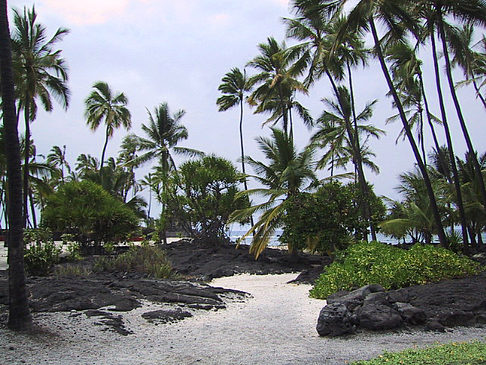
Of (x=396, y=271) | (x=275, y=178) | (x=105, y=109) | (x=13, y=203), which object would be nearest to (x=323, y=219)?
(x=275, y=178)

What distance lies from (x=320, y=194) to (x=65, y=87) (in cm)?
1384

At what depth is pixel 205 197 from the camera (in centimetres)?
2212

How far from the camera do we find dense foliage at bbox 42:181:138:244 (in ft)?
69.6

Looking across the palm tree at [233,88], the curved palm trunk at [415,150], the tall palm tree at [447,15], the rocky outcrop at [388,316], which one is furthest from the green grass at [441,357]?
the palm tree at [233,88]

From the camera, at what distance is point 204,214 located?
22.2 m

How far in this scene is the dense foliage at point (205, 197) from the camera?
21891 mm

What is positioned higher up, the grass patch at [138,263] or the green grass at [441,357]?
the grass patch at [138,263]

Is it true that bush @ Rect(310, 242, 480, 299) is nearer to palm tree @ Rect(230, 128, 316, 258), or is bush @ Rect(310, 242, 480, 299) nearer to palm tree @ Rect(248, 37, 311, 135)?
palm tree @ Rect(230, 128, 316, 258)

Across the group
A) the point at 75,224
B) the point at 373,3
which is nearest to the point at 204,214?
the point at 75,224

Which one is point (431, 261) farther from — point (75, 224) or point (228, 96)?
point (228, 96)

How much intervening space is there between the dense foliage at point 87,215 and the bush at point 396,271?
1484 centimetres

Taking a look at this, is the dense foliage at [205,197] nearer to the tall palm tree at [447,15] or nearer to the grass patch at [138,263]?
the grass patch at [138,263]

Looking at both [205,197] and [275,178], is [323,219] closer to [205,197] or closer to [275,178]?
[275,178]

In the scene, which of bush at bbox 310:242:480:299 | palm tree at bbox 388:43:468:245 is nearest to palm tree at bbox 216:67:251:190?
palm tree at bbox 388:43:468:245
